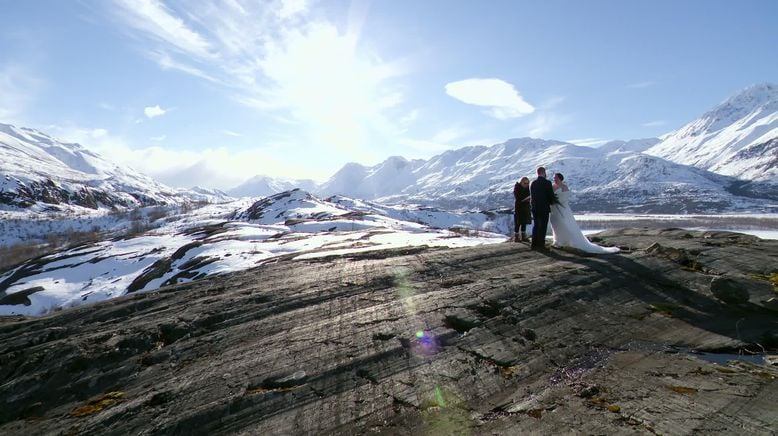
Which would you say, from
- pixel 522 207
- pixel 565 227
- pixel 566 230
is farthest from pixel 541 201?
pixel 522 207

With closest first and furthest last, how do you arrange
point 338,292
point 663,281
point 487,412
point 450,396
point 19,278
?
point 487,412 < point 450,396 < point 338,292 < point 663,281 < point 19,278

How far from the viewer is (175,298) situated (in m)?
10.4

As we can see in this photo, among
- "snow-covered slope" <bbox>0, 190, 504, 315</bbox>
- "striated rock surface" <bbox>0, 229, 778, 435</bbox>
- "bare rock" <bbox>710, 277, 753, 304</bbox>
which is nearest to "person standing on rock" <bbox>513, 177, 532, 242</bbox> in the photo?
"striated rock surface" <bbox>0, 229, 778, 435</bbox>

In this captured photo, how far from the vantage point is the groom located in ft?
47.9

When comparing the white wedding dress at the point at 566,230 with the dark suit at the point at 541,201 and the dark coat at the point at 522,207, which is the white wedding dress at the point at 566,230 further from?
the dark coat at the point at 522,207

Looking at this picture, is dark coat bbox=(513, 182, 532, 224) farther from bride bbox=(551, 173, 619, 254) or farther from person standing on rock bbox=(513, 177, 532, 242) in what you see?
bride bbox=(551, 173, 619, 254)

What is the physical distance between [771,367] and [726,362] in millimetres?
554

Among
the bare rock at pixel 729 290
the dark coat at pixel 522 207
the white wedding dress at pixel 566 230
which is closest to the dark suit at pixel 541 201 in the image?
the white wedding dress at pixel 566 230

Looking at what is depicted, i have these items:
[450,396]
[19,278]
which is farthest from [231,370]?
[19,278]

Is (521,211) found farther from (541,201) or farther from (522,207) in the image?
(541,201)

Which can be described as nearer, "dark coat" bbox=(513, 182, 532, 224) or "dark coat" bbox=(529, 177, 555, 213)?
"dark coat" bbox=(529, 177, 555, 213)

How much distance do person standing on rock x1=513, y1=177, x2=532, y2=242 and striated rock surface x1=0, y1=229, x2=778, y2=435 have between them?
5347mm

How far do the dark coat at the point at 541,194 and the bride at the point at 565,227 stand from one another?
40 centimetres

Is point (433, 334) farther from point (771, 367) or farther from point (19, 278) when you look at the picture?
point (19, 278)
